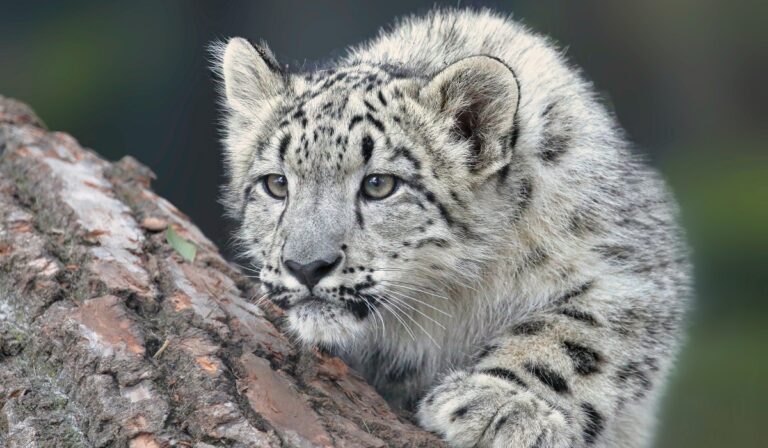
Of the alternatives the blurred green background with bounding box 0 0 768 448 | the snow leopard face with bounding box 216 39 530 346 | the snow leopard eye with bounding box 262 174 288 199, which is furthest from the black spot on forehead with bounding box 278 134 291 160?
the blurred green background with bounding box 0 0 768 448

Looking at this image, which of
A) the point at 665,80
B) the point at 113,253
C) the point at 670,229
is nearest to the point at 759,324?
the point at 665,80

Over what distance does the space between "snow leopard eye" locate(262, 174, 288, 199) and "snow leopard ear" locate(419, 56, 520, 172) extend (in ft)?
3.27

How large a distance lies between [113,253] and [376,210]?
5.37 feet

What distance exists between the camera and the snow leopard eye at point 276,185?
19.0 ft

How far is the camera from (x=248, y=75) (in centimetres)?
641

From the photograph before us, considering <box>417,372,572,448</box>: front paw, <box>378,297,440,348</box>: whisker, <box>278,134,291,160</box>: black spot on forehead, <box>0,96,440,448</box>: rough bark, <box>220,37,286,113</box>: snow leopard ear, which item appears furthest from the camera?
<box>220,37,286,113</box>: snow leopard ear

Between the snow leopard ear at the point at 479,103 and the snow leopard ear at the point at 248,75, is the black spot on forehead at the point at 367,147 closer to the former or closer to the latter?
the snow leopard ear at the point at 479,103

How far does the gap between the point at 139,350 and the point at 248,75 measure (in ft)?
7.60

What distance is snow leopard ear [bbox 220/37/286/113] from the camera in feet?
20.6

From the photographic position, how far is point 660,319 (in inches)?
236

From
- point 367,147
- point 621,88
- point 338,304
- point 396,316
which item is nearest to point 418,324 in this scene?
point 396,316

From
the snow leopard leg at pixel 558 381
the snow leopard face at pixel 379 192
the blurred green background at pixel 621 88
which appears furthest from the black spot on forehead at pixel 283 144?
the blurred green background at pixel 621 88

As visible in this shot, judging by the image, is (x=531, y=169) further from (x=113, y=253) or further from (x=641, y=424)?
(x=113, y=253)

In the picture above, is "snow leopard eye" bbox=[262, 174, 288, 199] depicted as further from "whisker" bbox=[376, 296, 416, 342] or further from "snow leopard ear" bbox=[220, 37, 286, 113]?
"whisker" bbox=[376, 296, 416, 342]
